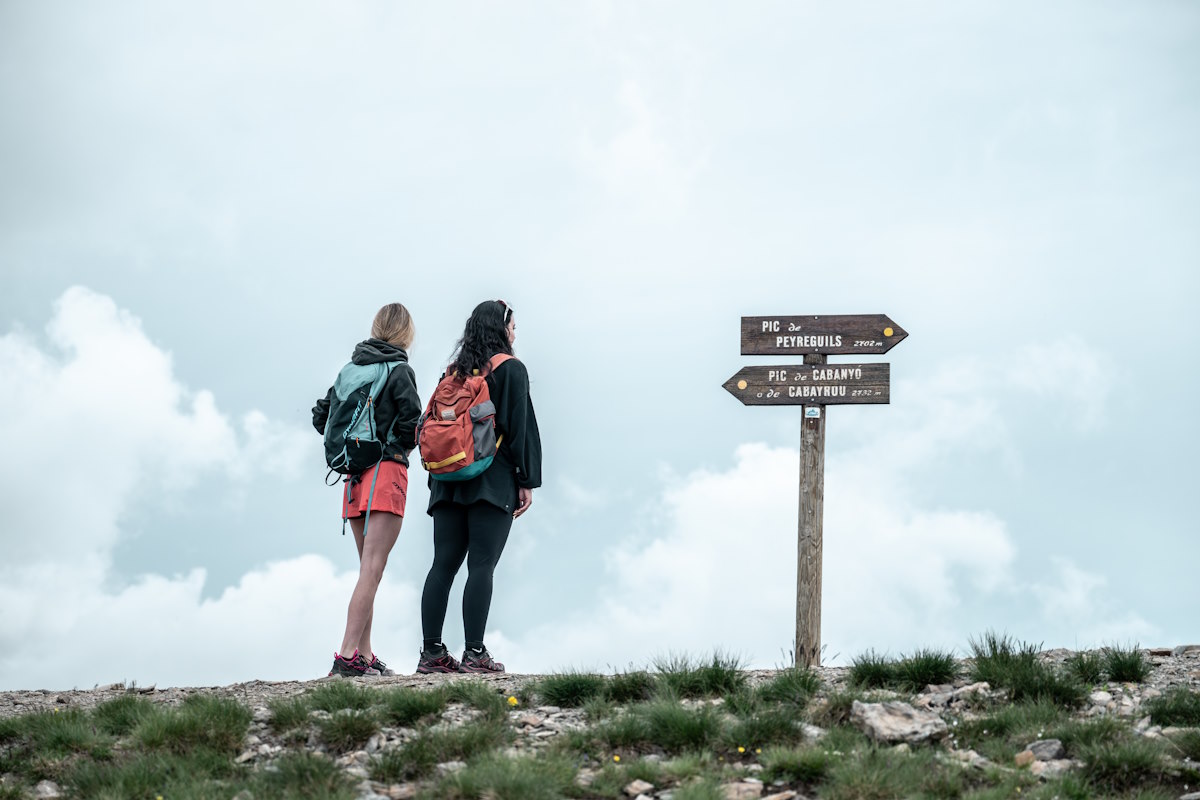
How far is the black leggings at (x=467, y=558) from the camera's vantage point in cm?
850

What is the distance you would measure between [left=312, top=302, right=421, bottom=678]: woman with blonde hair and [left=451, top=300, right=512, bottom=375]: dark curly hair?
0.45m

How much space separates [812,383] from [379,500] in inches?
157

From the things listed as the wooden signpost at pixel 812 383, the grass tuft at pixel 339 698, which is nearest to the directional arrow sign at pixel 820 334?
the wooden signpost at pixel 812 383

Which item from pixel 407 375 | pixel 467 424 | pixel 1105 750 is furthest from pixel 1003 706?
pixel 407 375

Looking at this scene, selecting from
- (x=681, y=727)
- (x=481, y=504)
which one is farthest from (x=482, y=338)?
(x=681, y=727)

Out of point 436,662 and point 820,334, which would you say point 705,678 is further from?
point 820,334

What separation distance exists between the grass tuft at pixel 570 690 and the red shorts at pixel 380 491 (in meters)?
2.02

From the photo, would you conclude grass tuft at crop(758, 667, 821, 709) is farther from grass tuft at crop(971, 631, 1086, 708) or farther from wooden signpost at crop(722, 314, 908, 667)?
wooden signpost at crop(722, 314, 908, 667)

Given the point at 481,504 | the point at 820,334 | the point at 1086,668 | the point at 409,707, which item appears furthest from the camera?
the point at 820,334

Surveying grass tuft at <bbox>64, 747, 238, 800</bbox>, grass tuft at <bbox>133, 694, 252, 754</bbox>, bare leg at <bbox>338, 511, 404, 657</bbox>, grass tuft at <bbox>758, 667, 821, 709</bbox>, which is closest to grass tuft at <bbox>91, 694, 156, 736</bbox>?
grass tuft at <bbox>133, 694, 252, 754</bbox>

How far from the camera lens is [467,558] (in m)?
8.69

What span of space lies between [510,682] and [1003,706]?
3.15m

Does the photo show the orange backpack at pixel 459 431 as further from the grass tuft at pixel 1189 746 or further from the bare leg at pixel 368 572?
the grass tuft at pixel 1189 746

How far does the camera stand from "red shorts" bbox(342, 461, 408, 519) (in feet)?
28.2
